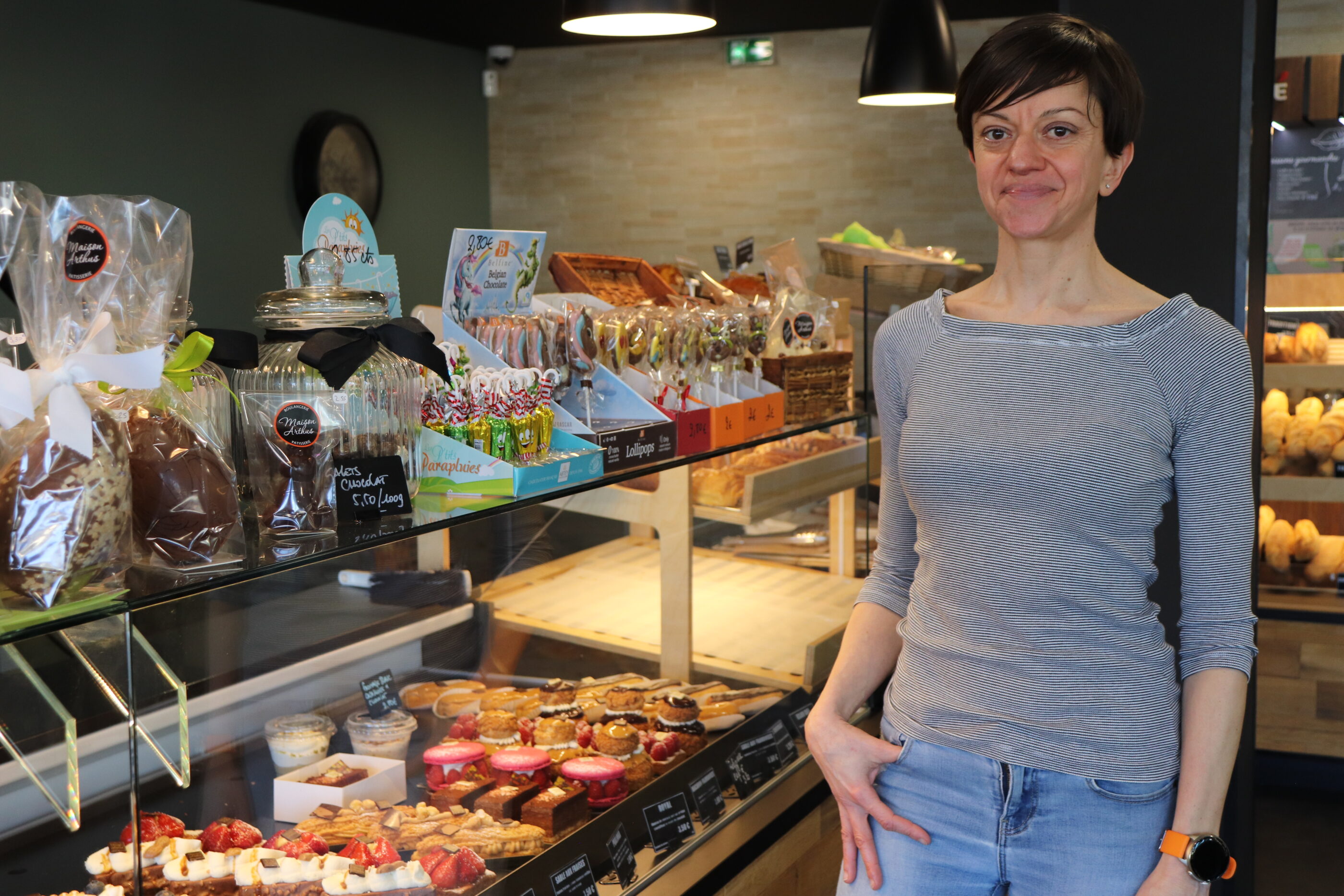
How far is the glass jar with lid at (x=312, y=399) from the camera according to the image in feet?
4.25

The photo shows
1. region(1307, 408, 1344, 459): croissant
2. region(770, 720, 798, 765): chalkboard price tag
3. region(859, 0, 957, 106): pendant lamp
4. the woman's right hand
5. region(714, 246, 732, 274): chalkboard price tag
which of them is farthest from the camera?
region(859, 0, 957, 106): pendant lamp

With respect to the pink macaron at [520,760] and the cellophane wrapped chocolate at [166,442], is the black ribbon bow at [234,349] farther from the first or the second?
the pink macaron at [520,760]

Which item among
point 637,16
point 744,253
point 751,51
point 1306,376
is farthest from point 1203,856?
point 751,51

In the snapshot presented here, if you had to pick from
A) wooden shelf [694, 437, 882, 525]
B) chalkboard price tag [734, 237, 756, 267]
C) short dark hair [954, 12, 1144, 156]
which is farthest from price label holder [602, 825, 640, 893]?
chalkboard price tag [734, 237, 756, 267]

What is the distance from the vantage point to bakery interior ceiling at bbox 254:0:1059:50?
5746mm

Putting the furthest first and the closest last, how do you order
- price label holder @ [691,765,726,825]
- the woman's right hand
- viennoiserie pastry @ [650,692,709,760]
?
viennoiserie pastry @ [650,692,709,760], price label holder @ [691,765,726,825], the woman's right hand

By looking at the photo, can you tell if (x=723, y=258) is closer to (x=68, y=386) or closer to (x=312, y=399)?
(x=312, y=399)

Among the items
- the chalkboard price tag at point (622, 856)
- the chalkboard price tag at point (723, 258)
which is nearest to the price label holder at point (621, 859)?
the chalkboard price tag at point (622, 856)

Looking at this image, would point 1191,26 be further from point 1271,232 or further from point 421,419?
point 1271,232

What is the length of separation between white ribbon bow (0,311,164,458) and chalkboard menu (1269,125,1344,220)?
363 cm

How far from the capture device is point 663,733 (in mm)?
2123

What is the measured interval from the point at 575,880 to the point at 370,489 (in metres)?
0.71

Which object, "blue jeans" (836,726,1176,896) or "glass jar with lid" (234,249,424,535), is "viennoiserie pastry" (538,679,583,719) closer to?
"glass jar with lid" (234,249,424,535)

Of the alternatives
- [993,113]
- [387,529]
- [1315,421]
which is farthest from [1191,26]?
[1315,421]
